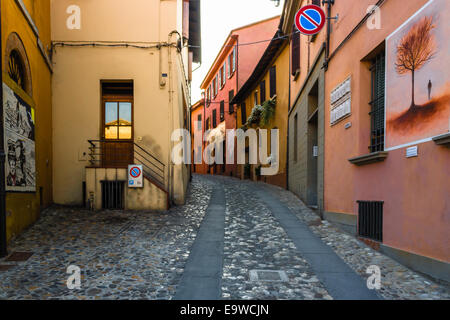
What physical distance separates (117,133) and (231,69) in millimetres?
18076

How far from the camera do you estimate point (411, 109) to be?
5.03 metres

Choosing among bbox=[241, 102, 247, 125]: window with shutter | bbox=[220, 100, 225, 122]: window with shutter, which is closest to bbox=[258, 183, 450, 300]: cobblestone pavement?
bbox=[241, 102, 247, 125]: window with shutter

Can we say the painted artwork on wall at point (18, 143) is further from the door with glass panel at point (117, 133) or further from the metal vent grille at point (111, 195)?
the door with glass panel at point (117, 133)

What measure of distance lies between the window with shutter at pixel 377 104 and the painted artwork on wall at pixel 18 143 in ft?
22.4

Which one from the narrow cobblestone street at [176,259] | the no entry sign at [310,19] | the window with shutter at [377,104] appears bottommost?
the narrow cobblestone street at [176,259]

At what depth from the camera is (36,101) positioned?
28.3ft

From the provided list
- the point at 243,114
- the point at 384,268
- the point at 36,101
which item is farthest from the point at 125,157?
the point at 243,114

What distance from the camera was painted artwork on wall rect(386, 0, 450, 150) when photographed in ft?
14.4

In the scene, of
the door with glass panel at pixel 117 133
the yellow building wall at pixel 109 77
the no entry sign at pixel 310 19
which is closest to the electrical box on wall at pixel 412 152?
the no entry sign at pixel 310 19

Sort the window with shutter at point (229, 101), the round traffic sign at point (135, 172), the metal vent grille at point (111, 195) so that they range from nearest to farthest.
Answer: the round traffic sign at point (135, 172) < the metal vent grille at point (111, 195) < the window with shutter at point (229, 101)

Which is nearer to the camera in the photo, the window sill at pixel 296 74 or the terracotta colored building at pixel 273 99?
the window sill at pixel 296 74

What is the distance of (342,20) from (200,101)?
97.7 ft

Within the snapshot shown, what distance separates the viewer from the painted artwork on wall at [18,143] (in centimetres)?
652

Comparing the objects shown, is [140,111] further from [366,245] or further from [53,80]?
[366,245]
